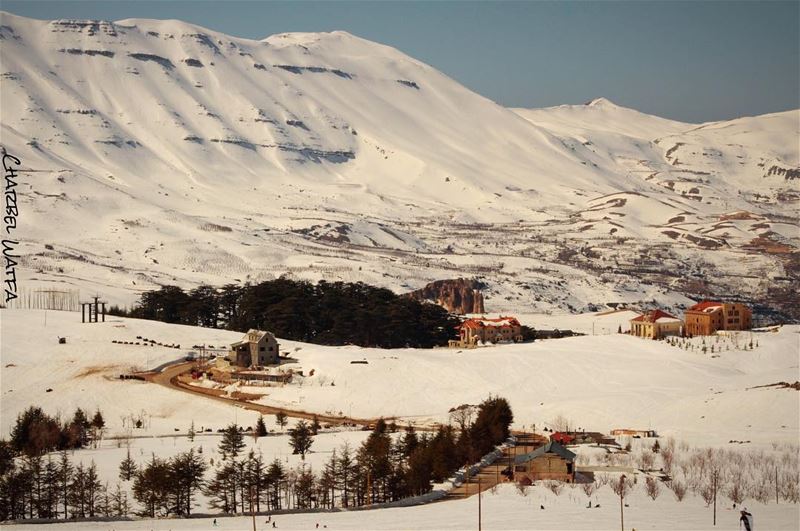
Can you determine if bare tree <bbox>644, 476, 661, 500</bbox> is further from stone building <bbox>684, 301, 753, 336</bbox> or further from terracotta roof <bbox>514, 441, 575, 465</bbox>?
stone building <bbox>684, 301, 753, 336</bbox>

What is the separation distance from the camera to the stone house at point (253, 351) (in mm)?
87750

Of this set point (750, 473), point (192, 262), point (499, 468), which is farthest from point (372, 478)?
point (192, 262)

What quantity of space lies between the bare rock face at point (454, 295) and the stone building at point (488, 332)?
3415 centimetres

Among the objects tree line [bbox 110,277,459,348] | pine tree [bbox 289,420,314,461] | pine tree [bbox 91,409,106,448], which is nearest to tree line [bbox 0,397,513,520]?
pine tree [bbox 289,420,314,461]

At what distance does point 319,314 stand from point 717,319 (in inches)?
1191

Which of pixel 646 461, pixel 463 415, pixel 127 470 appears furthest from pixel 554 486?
pixel 127 470

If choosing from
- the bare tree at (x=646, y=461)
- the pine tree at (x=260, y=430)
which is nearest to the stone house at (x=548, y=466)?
the bare tree at (x=646, y=461)

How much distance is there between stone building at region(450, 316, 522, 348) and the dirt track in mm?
22331

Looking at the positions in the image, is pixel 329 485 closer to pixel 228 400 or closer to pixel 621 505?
pixel 621 505

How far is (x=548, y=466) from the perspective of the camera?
5481 cm

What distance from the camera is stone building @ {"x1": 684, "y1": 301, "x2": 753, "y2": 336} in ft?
325

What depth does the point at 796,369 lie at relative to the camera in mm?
82688

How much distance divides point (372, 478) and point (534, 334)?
176 ft

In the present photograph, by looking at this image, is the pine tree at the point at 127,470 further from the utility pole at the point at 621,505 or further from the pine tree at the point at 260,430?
the utility pole at the point at 621,505
